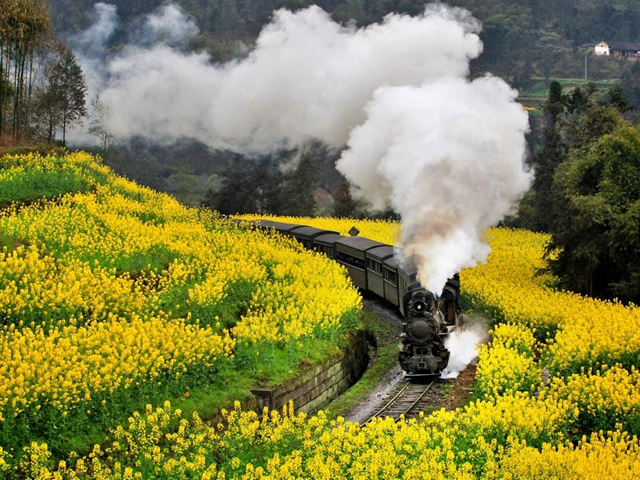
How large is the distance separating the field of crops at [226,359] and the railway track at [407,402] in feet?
5.65

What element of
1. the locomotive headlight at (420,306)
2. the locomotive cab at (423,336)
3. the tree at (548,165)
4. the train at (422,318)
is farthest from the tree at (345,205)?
the locomotive headlight at (420,306)

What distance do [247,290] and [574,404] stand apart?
12.0 m

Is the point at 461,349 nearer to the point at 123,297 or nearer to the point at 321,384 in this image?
the point at 321,384

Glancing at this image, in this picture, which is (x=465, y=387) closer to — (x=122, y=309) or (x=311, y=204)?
(x=122, y=309)

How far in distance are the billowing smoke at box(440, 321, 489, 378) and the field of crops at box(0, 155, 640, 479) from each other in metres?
1.11

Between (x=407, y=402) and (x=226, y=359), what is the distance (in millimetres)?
4904

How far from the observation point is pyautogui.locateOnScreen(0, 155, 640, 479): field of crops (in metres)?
15.1

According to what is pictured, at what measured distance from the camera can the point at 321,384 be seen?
23625 millimetres

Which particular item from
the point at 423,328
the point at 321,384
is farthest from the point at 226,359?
the point at 423,328

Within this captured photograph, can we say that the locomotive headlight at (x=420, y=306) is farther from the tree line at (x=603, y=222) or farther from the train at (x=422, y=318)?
the tree line at (x=603, y=222)

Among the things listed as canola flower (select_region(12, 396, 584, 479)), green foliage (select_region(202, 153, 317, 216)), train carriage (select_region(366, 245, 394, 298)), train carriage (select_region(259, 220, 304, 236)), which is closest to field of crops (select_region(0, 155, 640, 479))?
canola flower (select_region(12, 396, 584, 479))

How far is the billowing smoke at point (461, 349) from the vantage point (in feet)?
80.4

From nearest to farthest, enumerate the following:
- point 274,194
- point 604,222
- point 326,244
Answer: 1. point 604,222
2. point 326,244
3. point 274,194

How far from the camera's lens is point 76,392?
55.3ft
